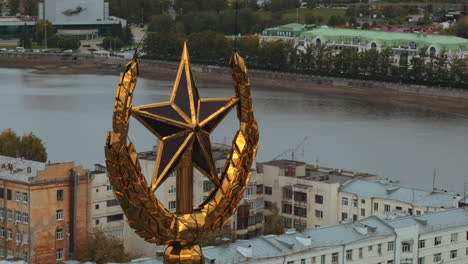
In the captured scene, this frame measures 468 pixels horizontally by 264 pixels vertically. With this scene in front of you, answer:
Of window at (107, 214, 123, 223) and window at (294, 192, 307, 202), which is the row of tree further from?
window at (107, 214, 123, 223)

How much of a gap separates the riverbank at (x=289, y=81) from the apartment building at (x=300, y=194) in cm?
2161

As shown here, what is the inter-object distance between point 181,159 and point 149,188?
26cm

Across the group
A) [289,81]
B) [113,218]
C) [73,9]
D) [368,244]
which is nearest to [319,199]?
[113,218]

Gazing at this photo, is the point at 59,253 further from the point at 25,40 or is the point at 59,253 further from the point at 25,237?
the point at 25,40

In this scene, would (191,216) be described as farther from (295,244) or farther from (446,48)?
(446,48)

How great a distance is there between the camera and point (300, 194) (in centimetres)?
2069

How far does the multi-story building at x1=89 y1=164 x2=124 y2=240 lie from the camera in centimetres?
1909

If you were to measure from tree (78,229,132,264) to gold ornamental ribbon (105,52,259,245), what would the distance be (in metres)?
9.72

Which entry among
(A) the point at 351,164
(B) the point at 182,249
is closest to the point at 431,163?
(A) the point at 351,164

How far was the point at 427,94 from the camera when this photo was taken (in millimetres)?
47000

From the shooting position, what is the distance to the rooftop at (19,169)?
18.6 m

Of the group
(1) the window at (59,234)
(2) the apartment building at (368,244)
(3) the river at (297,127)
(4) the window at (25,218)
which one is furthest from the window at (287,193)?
(3) the river at (297,127)

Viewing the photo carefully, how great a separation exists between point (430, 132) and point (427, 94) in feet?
35.2

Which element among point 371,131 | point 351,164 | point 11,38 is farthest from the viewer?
point 11,38
